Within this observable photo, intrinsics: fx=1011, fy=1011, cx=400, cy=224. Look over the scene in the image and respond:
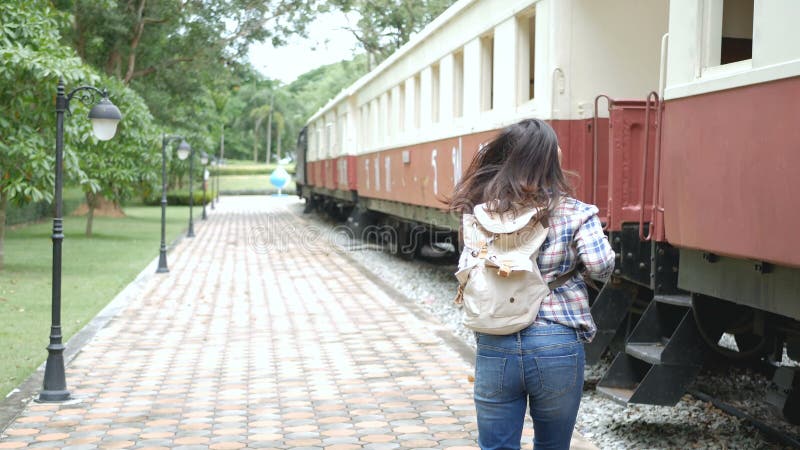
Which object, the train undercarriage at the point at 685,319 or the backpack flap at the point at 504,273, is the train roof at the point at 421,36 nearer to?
the train undercarriage at the point at 685,319

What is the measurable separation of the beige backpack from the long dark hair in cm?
4

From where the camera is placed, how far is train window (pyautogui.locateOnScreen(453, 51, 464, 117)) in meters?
11.8

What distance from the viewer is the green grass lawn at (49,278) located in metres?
9.04

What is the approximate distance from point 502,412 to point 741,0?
3.49 meters

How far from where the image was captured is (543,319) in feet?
10.5

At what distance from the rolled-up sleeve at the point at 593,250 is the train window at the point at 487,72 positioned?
23.8ft

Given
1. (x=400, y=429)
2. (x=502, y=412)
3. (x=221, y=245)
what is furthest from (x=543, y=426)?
(x=221, y=245)

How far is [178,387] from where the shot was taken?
24.3 ft

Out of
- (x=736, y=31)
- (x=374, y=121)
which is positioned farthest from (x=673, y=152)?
(x=374, y=121)

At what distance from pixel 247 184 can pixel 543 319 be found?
70.6 metres

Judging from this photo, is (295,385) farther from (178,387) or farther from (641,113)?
(641,113)

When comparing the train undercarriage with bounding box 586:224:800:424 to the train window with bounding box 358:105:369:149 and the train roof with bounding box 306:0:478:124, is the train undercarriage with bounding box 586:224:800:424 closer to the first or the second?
the train roof with bounding box 306:0:478:124

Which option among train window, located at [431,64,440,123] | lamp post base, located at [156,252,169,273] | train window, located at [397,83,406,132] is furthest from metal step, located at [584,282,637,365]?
lamp post base, located at [156,252,169,273]

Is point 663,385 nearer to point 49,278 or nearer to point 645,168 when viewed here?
point 645,168
